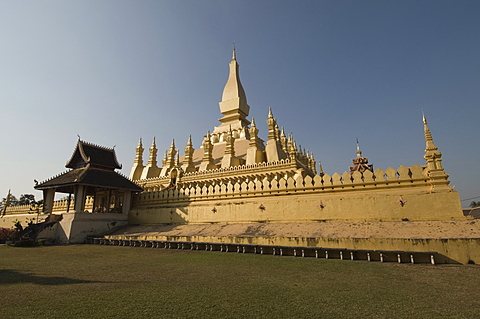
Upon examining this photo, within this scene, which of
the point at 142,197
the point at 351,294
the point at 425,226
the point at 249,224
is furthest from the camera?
the point at 142,197

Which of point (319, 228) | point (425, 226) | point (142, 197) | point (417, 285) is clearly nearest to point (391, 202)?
point (425, 226)

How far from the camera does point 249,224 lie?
13.0 m

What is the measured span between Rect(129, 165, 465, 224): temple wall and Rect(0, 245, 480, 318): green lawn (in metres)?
3.57

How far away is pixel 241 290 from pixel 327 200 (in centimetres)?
808

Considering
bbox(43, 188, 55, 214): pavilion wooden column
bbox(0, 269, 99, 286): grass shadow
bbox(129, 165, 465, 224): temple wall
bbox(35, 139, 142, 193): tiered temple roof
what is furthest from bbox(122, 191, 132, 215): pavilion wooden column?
bbox(0, 269, 99, 286): grass shadow

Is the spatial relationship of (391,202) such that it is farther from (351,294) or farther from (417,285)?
(351,294)

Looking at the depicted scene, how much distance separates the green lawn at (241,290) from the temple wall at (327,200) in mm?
3569

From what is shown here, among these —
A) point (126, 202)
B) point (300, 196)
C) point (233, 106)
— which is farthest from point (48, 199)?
point (233, 106)

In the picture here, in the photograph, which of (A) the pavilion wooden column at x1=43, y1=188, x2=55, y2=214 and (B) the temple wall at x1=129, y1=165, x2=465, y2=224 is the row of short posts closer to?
(B) the temple wall at x1=129, y1=165, x2=465, y2=224

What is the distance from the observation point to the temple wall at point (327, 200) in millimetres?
10047

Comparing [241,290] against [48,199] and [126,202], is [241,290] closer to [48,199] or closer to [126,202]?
[126,202]

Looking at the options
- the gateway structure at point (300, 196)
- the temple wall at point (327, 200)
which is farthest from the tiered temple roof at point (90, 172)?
the temple wall at point (327, 200)

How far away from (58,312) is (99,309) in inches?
20.7

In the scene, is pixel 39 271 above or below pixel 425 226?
below
